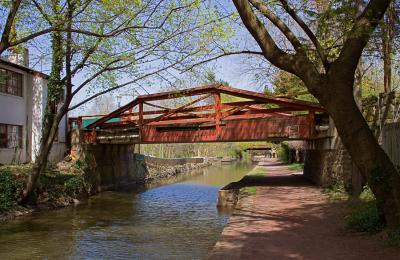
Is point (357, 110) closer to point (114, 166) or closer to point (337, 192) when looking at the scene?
point (337, 192)

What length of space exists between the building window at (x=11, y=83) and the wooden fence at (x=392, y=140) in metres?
18.8

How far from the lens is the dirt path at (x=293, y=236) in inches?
324

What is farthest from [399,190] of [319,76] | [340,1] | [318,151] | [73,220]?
[318,151]

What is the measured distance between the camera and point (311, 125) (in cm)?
2175

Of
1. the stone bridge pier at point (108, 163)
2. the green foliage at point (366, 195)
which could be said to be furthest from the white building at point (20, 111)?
the green foliage at point (366, 195)

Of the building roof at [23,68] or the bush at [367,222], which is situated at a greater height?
the building roof at [23,68]

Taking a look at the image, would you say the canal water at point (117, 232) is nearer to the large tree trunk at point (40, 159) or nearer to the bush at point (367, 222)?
the large tree trunk at point (40, 159)

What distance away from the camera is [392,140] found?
43.2 feet

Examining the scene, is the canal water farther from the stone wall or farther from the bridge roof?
the stone wall

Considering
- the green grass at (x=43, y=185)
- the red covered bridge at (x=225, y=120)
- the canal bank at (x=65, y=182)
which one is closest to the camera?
the green grass at (x=43, y=185)

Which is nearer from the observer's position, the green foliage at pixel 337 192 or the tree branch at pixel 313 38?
the tree branch at pixel 313 38

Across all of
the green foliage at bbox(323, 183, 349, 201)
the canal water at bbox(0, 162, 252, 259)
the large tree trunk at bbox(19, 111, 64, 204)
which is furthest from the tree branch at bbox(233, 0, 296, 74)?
the large tree trunk at bbox(19, 111, 64, 204)

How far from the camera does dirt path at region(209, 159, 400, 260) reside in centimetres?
823

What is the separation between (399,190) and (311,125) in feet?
44.1
